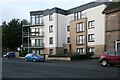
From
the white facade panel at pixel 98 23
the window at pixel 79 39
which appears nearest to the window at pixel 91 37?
the white facade panel at pixel 98 23

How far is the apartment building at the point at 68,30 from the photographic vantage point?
50.2m

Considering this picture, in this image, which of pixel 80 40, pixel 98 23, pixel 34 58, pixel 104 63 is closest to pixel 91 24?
pixel 98 23

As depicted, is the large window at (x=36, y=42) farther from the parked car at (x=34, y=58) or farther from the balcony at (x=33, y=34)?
the parked car at (x=34, y=58)

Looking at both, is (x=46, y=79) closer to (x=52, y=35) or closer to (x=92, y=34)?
(x=92, y=34)

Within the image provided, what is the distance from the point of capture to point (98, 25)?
49750 mm

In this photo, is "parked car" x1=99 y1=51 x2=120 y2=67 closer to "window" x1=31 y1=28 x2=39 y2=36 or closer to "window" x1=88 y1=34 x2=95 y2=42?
"window" x1=88 y1=34 x2=95 y2=42

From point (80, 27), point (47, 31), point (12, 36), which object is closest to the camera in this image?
point (80, 27)

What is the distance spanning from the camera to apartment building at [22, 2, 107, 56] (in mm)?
50225

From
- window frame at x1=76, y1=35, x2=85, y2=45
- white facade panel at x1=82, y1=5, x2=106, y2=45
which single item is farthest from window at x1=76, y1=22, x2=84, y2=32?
white facade panel at x1=82, y1=5, x2=106, y2=45

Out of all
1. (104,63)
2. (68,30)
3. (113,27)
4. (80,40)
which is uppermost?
(68,30)

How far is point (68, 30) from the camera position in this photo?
59.9 m

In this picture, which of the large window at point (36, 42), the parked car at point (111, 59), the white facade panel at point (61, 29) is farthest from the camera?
the large window at point (36, 42)

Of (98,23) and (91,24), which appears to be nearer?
(98,23)

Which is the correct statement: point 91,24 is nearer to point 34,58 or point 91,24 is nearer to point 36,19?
point 34,58
